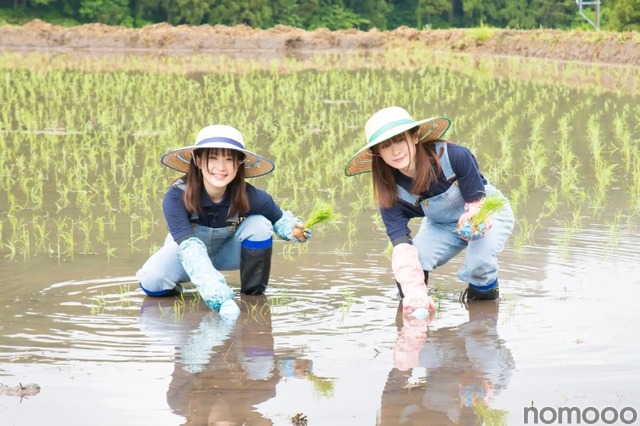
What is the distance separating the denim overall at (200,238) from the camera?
409 centimetres

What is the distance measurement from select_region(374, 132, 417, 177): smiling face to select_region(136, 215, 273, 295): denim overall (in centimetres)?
61

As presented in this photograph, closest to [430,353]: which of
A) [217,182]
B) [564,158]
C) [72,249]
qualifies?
[217,182]

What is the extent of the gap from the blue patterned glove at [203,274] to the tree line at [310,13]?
25.5m

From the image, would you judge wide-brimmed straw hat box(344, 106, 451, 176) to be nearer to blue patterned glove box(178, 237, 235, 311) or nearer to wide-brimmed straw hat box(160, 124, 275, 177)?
wide-brimmed straw hat box(160, 124, 275, 177)

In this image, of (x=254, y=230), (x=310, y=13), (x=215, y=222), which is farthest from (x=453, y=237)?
(x=310, y=13)

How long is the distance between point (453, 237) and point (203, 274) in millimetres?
995

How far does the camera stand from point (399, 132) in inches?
144

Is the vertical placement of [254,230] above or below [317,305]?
above

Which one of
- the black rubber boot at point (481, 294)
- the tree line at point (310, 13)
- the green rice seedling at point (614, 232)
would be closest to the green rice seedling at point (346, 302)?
the black rubber boot at point (481, 294)

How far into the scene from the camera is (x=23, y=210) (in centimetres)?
588

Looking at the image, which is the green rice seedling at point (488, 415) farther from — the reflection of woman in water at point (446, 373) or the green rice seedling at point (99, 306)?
the green rice seedling at point (99, 306)

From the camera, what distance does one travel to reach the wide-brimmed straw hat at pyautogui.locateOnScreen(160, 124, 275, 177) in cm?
383

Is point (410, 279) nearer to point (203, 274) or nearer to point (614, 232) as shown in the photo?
point (203, 274)

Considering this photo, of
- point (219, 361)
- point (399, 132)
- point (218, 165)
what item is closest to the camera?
point (219, 361)
